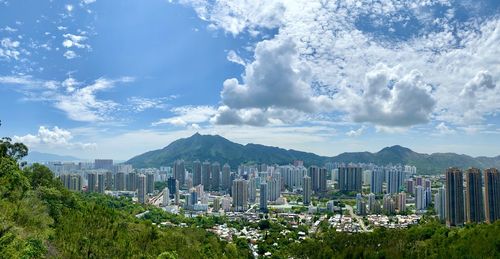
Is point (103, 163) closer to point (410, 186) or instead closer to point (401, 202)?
point (410, 186)

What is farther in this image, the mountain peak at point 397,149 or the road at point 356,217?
the mountain peak at point 397,149

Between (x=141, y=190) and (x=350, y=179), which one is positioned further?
(x=350, y=179)

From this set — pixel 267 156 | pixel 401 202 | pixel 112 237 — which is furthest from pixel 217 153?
pixel 112 237

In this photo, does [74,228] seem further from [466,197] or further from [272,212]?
[272,212]

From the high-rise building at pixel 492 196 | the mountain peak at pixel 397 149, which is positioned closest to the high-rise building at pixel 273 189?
the high-rise building at pixel 492 196

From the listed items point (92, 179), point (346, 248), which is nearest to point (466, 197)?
point (346, 248)

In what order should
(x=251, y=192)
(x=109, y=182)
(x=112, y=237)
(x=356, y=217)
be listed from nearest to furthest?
(x=112, y=237), (x=356, y=217), (x=251, y=192), (x=109, y=182)

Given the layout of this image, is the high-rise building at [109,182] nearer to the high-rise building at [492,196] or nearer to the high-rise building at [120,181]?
the high-rise building at [120,181]
